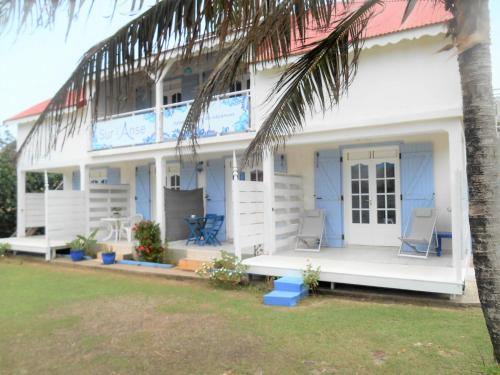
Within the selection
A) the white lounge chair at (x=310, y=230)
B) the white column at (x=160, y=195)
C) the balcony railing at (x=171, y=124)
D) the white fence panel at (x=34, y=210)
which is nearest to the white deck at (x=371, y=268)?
the white lounge chair at (x=310, y=230)

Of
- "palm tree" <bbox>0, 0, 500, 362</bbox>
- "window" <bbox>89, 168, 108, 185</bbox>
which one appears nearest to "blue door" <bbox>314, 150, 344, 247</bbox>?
"palm tree" <bbox>0, 0, 500, 362</bbox>

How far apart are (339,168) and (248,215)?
2.79 meters

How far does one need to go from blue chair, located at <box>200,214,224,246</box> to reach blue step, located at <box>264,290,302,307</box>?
428 centimetres

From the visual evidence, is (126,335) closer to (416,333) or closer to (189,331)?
(189,331)

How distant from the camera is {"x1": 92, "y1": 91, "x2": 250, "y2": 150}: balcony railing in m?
9.31

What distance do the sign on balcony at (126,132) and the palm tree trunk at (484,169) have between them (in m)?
8.72

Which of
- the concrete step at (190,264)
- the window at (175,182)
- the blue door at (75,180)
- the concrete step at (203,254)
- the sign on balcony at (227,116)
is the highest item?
the sign on balcony at (227,116)

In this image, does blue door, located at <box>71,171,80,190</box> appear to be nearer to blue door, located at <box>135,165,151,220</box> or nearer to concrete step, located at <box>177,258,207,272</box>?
blue door, located at <box>135,165,151,220</box>

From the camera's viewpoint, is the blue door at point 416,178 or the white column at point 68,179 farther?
the white column at point 68,179

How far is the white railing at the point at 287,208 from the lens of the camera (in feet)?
29.6

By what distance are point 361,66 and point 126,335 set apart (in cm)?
611

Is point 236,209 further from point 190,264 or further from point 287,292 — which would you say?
point 190,264

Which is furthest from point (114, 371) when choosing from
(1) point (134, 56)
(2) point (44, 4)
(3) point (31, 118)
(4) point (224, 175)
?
(3) point (31, 118)

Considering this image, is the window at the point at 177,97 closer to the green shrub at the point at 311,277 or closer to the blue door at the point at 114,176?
the blue door at the point at 114,176
